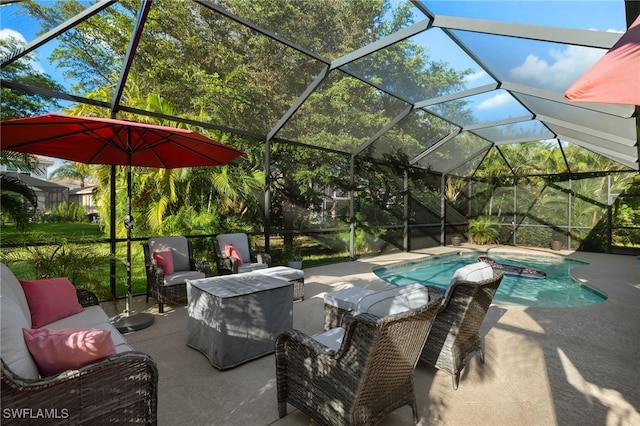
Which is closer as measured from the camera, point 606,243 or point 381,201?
point 381,201

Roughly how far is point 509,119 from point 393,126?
3.14m

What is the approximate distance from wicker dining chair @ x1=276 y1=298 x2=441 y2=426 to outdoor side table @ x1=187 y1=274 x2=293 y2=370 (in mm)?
922

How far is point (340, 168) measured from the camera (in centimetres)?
976

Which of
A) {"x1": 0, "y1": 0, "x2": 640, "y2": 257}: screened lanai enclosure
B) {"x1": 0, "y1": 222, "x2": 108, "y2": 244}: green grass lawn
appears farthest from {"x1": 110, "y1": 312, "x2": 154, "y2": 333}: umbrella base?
{"x1": 0, "y1": 0, "x2": 640, "y2": 257}: screened lanai enclosure

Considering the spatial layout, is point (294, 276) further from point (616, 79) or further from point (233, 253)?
point (616, 79)

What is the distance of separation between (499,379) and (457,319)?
80 centimetres

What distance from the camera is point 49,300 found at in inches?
114

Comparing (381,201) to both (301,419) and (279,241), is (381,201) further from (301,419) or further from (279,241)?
(301,419)

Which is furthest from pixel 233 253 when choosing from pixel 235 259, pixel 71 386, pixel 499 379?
pixel 499 379

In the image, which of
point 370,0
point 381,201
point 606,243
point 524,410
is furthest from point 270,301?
point 606,243

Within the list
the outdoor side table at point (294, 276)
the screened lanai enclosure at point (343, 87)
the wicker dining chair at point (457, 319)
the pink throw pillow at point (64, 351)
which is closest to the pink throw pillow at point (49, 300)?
the pink throw pillow at point (64, 351)

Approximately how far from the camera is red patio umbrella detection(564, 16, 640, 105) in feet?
3.71

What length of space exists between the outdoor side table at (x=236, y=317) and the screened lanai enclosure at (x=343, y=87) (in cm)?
345

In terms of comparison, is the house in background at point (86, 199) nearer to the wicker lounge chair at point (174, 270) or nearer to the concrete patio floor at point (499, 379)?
the wicker lounge chair at point (174, 270)
